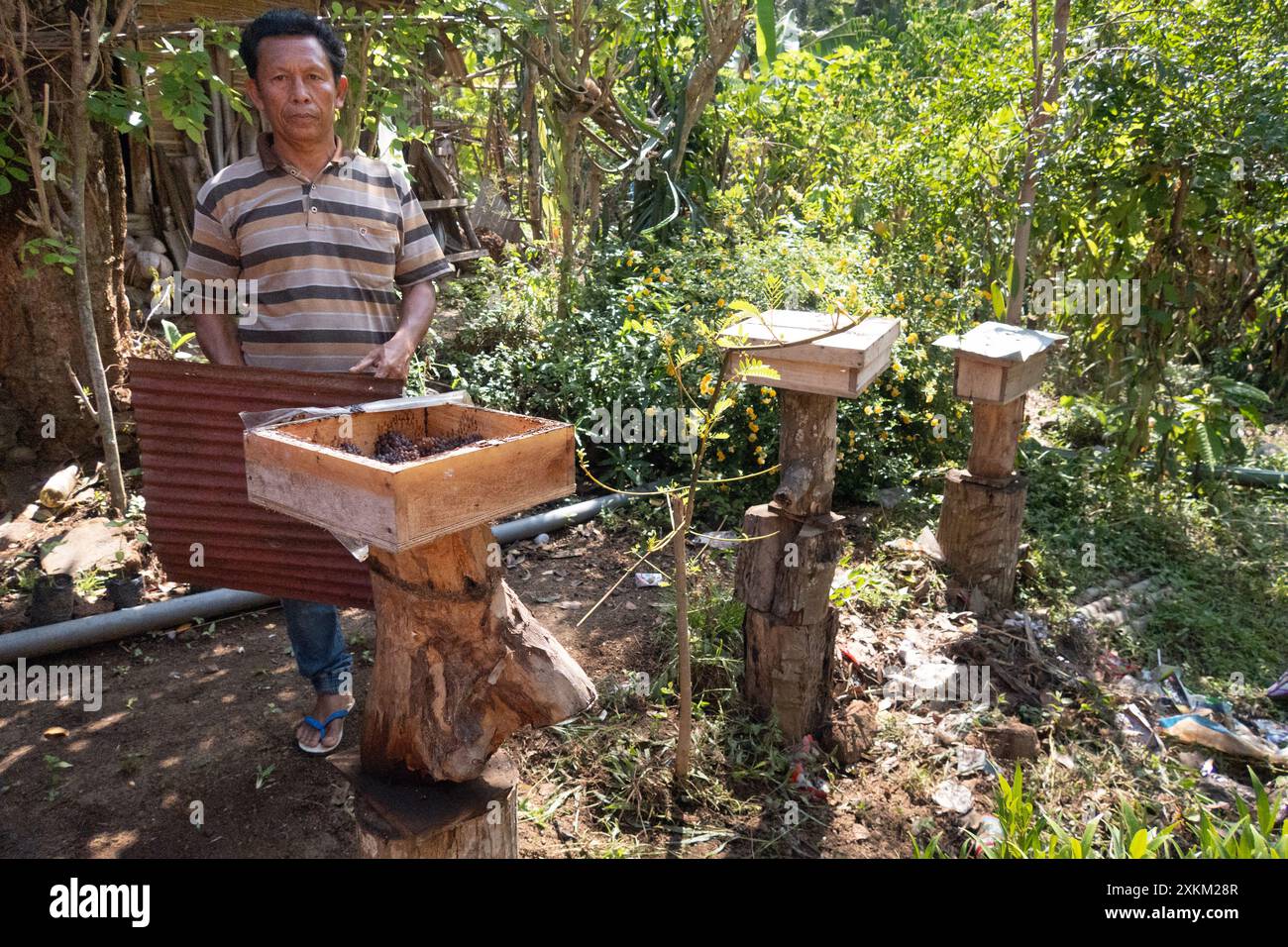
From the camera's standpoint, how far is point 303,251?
8.45 feet

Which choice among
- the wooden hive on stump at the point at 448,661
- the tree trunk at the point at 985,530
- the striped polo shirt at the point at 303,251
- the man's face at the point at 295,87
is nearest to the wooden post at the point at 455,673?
the wooden hive on stump at the point at 448,661

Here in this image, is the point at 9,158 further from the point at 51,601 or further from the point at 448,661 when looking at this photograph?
the point at 448,661

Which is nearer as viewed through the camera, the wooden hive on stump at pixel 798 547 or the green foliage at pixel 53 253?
the wooden hive on stump at pixel 798 547

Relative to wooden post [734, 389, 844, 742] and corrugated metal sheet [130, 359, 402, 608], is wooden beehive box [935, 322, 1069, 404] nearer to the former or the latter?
wooden post [734, 389, 844, 742]

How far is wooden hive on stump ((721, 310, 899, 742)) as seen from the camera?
3.06m

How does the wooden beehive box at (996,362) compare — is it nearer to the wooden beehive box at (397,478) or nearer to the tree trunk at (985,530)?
the tree trunk at (985,530)

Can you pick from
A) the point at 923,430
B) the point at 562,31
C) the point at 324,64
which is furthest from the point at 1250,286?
Answer: the point at 324,64

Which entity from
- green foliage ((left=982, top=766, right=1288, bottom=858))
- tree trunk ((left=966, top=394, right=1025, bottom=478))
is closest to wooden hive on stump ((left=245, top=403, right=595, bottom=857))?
green foliage ((left=982, top=766, right=1288, bottom=858))

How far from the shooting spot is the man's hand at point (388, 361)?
2504 millimetres

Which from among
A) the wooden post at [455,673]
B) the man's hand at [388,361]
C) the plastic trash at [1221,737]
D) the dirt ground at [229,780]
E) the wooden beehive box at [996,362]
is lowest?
the plastic trash at [1221,737]

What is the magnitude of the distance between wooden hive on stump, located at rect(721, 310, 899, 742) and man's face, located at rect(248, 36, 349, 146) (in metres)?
1.41

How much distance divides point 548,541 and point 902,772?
7.61 feet

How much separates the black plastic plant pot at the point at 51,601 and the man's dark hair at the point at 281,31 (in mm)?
2363
